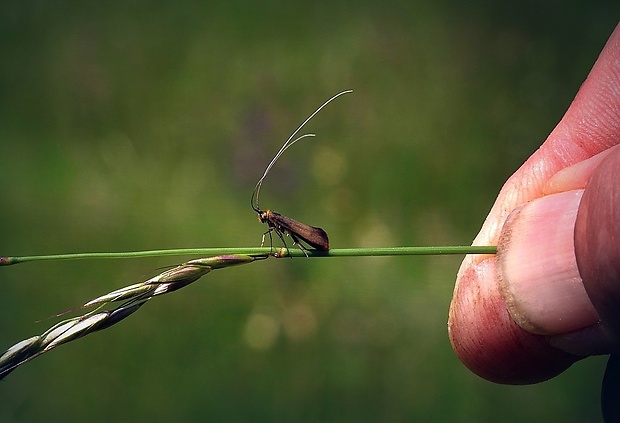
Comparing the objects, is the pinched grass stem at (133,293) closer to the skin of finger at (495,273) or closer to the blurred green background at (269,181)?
the skin of finger at (495,273)

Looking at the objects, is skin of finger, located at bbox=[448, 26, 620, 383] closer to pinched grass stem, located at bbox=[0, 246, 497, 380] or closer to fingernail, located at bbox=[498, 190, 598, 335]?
fingernail, located at bbox=[498, 190, 598, 335]

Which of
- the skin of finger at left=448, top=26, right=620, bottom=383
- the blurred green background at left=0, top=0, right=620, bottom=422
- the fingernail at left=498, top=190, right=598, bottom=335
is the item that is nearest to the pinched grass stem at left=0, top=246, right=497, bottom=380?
the fingernail at left=498, top=190, right=598, bottom=335

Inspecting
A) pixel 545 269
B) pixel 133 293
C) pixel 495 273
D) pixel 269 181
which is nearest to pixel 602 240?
pixel 545 269

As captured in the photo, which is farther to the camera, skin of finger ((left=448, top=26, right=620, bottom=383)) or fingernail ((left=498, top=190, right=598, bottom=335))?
skin of finger ((left=448, top=26, right=620, bottom=383))

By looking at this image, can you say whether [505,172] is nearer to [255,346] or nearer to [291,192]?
[291,192]

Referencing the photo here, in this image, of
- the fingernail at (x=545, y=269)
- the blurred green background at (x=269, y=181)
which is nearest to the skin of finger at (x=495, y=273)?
the fingernail at (x=545, y=269)

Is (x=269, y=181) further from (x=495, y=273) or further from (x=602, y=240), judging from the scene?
(x=602, y=240)

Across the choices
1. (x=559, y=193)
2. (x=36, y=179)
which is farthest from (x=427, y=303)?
(x=36, y=179)
